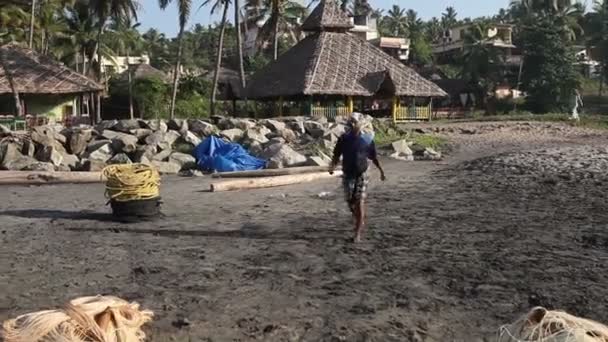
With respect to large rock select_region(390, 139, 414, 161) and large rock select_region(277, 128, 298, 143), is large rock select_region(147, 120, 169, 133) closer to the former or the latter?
large rock select_region(277, 128, 298, 143)

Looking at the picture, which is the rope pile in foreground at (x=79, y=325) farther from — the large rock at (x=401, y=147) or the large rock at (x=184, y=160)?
the large rock at (x=401, y=147)

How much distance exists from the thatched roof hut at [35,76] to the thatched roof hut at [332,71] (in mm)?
8092

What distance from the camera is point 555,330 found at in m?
2.20

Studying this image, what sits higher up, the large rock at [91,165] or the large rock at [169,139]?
the large rock at [169,139]

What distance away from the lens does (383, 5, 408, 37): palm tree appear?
92625 millimetres

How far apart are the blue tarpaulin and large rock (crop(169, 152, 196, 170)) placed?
14 centimetres

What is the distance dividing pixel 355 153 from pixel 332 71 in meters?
23.8

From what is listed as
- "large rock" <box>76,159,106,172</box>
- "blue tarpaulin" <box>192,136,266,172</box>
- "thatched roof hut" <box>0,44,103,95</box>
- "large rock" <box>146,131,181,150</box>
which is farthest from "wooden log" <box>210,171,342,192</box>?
"thatched roof hut" <box>0,44,103,95</box>

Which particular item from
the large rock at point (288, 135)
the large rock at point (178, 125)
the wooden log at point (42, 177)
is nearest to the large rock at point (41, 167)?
the wooden log at point (42, 177)

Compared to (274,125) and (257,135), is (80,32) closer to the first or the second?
(274,125)

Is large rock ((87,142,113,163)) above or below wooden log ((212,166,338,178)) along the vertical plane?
above

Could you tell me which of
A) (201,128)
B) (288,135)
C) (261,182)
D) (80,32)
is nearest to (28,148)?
(201,128)

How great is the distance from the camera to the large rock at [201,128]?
67.1 ft

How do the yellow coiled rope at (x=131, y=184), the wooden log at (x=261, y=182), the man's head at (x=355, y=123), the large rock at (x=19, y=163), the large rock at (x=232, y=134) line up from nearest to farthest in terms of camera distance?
the man's head at (x=355, y=123) < the yellow coiled rope at (x=131, y=184) < the wooden log at (x=261, y=182) < the large rock at (x=19, y=163) < the large rock at (x=232, y=134)
